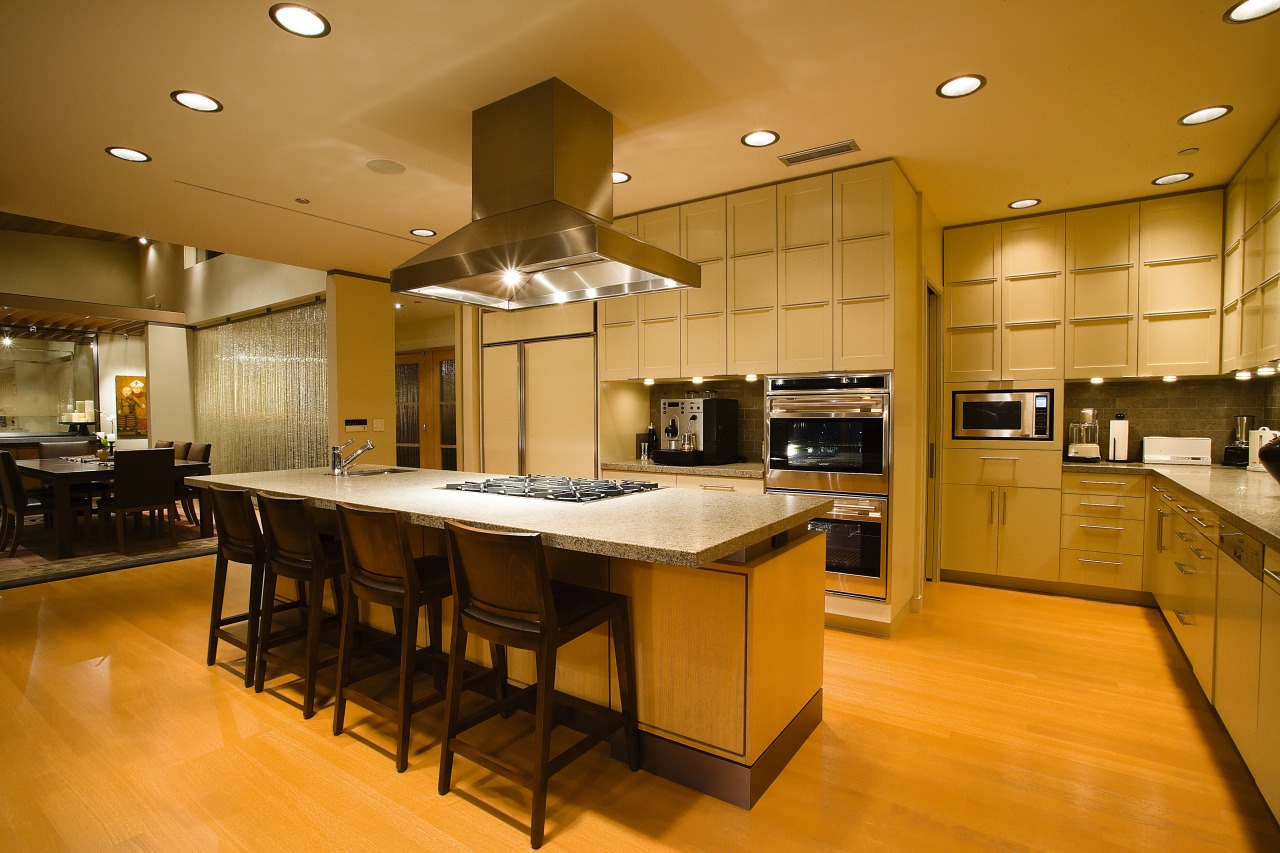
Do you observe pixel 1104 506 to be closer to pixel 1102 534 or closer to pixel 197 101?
pixel 1102 534

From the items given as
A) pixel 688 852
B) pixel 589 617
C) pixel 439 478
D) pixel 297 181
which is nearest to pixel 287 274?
pixel 297 181

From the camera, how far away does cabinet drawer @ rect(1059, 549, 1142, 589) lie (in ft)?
13.0

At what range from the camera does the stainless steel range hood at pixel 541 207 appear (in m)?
2.36

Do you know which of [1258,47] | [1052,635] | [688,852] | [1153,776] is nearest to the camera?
[688,852]

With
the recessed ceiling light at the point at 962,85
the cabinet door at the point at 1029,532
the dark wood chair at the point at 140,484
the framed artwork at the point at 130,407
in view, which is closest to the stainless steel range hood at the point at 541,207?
the recessed ceiling light at the point at 962,85

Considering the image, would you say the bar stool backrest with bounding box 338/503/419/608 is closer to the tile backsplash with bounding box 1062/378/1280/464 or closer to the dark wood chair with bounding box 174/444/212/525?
the tile backsplash with bounding box 1062/378/1280/464

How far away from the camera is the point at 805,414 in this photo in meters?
3.69

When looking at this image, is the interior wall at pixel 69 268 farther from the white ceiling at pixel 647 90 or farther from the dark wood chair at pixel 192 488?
the white ceiling at pixel 647 90

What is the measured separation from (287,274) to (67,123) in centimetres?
425

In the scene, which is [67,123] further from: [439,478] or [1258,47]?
[1258,47]

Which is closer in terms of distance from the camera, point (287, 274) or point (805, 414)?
point (805, 414)

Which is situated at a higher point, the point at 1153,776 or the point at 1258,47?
the point at 1258,47

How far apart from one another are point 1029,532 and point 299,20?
4992 millimetres

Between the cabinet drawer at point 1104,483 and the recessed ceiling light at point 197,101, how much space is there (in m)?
5.33
